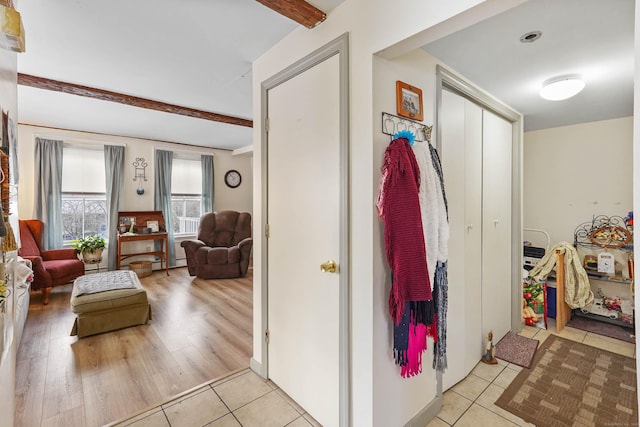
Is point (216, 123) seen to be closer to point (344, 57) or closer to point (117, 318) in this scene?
point (117, 318)

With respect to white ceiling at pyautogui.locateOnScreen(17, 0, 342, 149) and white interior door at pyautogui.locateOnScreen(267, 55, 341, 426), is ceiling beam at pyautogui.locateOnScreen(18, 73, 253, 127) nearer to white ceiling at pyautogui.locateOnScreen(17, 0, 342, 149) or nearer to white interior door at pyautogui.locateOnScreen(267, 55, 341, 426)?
white ceiling at pyautogui.locateOnScreen(17, 0, 342, 149)

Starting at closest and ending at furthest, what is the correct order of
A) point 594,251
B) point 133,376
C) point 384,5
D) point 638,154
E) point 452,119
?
point 638,154
point 384,5
point 452,119
point 133,376
point 594,251

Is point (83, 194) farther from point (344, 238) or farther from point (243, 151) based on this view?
point (344, 238)

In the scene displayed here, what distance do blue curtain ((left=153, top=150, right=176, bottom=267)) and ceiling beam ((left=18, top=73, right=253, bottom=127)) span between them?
7.01 ft

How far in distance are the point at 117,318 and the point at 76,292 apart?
0.44 metres

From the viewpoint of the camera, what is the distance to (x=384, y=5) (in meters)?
1.34

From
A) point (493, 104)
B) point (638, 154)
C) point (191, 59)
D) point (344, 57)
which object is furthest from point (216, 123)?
point (638, 154)

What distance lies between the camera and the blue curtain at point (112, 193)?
4809 mm

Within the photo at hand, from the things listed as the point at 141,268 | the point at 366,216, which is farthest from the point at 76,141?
the point at 366,216

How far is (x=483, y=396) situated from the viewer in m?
1.97

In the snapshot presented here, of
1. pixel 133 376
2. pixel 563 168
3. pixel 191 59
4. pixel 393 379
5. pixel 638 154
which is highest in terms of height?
pixel 191 59

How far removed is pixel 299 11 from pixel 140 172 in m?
4.78

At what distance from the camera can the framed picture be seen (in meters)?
1.50

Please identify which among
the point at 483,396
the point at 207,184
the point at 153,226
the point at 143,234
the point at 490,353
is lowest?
the point at 483,396
